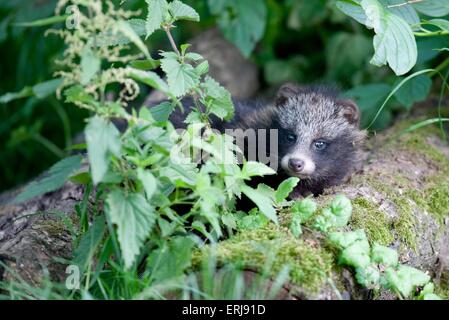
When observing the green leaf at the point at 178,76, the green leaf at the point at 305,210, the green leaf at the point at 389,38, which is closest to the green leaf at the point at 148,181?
the green leaf at the point at 178,76

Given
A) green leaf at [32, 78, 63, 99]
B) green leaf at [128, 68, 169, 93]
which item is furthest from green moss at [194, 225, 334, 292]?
green leaf at [32, 78, 63, 99]

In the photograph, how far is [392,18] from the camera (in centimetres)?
388

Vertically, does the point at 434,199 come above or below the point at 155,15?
below

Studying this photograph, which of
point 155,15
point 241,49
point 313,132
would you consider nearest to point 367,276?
point 155,15

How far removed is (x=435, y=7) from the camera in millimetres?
4453

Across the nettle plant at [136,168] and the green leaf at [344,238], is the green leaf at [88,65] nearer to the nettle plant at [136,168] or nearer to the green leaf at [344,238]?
the nettle plant at [136,168]

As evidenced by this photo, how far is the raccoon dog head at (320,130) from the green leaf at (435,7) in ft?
2.98

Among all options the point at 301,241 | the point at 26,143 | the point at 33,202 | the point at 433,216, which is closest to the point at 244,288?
the point at 301,241

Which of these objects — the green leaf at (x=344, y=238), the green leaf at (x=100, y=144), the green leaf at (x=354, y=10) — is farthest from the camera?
the green leaf at (x=354, y=10)

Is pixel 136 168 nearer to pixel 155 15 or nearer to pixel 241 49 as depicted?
pixel 155 15

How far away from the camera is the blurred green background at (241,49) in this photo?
670 centimetres

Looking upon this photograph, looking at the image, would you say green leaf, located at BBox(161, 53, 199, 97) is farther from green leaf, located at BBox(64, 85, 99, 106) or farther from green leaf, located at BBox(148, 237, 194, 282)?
green leaf, located at BBox(148, 237, 194, 282)

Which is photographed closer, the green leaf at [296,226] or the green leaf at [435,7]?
the green leaf at [296,226]

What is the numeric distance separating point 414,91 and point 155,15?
8.55 ft
